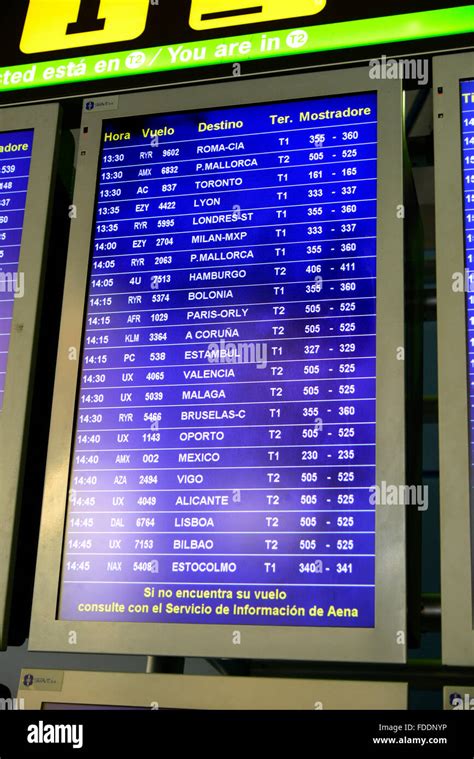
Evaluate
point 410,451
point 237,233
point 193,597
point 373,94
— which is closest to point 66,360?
point 237,233

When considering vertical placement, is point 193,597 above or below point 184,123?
below

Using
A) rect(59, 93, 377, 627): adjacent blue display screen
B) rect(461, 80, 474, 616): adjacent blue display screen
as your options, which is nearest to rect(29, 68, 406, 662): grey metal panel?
rect(59, 93, 377, 627): adjacent blue display screen

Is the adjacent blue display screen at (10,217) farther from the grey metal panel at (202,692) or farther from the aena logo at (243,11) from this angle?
the grey metal panel at (202,692)

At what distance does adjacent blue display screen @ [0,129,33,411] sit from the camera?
2316 millimetres

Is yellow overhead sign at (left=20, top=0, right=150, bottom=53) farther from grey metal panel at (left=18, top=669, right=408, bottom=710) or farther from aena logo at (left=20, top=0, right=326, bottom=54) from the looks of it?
grey metal panel at (left=18, top=669, right=408, bottom=710)

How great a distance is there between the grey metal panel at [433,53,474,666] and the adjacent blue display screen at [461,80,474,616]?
11mm

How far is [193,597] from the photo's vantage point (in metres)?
1.97

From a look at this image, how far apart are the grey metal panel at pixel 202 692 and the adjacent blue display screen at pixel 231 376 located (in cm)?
12

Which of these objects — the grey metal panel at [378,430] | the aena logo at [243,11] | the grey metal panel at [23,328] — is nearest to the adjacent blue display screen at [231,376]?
the grey metal panel at [378,430]

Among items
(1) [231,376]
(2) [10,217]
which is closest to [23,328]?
(2) [10,217]

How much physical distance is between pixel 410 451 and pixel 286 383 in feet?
1.01

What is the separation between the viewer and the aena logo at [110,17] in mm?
2418
